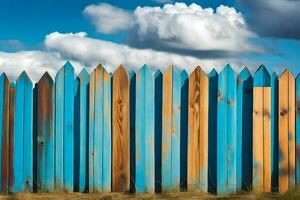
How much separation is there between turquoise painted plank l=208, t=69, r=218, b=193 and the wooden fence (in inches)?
0.6

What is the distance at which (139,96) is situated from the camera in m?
6.90

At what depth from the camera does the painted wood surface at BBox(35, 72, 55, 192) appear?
7004 millimetres

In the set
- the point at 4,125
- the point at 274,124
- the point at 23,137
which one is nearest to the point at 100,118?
the point at 23,137

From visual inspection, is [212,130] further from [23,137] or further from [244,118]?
[23,137]

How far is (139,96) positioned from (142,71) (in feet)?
1.16

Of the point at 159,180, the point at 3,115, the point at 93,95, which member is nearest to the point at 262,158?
the point at 159,180

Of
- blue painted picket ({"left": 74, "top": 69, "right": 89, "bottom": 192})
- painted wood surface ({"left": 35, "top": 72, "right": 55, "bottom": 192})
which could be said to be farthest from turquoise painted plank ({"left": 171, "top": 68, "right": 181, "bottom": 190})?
painted wood surface ({"left": 35, "top": 72, "right": 55, "bottom": 192})

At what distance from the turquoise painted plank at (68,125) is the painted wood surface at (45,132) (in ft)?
0.62

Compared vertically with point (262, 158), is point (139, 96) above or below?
above

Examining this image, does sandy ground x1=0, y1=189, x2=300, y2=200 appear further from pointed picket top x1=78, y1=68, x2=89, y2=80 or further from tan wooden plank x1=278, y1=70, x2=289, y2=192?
pointed picket top x1=78, y1=68, x2=89, y2=80

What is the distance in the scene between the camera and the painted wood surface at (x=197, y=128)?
6.91 metres

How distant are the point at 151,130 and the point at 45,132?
1.51m

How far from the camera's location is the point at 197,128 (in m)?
6.92

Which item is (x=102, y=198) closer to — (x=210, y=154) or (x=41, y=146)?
(x=41, y=146)
